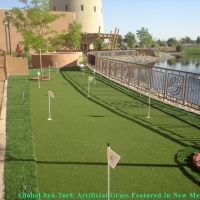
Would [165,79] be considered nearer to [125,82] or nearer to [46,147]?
[125,82]

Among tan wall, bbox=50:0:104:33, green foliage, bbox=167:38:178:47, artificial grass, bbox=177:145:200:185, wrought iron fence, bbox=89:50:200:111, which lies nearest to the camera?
artificial grass, bbox=177:145:200:185

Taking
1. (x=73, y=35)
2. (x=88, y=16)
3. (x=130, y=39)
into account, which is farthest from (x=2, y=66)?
(x=130, y=39)

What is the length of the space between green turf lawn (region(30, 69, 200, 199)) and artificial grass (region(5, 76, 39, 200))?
0.16m

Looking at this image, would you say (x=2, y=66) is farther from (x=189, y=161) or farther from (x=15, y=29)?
(x=15, y=29)

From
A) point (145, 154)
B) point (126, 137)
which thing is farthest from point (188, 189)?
point (126, 137)

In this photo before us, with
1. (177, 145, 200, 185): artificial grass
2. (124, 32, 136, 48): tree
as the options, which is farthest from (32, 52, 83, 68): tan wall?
(124, 32, 136, 48): tree

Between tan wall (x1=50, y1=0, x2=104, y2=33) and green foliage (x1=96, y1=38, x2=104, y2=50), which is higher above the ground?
tan wall (x1=50, y1=0, x2=104, y2=33)

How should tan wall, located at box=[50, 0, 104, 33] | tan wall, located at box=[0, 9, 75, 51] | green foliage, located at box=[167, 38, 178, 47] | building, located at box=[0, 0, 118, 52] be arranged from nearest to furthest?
tan wall, located at box=[0, 9, 75, 51] < building, located at box=[0, 0, 118, 52] < tan wall, located at box=[50, 0, 104, 33] < green foliage, located at box=[167, 38, 178, 47]

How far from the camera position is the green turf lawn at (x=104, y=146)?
164 inches

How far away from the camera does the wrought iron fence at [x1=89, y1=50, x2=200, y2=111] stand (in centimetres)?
897

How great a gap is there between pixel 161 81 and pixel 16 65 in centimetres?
1180

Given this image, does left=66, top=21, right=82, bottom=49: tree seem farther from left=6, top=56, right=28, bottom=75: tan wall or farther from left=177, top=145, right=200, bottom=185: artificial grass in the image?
left=177, top=145, right=200, bottom=185: artificial grass

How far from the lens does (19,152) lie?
535 centimetres

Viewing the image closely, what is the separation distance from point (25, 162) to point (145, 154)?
230 centimetres
